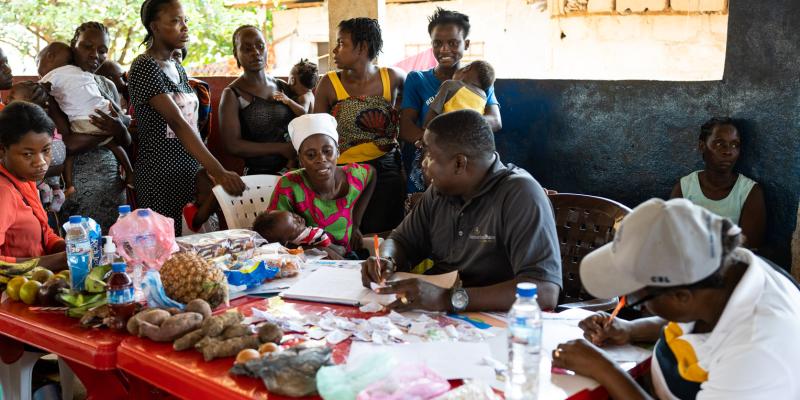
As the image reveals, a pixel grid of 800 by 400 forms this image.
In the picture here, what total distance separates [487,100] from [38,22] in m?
11.8

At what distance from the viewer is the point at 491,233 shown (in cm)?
290

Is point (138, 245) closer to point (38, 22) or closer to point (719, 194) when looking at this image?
point (719, 194)

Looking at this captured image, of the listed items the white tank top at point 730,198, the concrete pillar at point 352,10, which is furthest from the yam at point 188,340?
the concrete pillar at point 352,10

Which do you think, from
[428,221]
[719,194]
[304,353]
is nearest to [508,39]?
[719,194]

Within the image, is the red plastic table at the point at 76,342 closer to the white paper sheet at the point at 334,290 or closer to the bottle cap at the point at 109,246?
the bottle cap at the point at 109,246

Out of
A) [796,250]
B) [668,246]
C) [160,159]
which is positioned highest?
[668,246]

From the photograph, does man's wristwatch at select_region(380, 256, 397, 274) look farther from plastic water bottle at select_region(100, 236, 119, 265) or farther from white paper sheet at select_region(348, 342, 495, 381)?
plastic water bottle at select_region(100, 236, 119, 265)

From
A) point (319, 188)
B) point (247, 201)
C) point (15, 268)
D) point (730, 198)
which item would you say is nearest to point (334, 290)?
point (319, 188)

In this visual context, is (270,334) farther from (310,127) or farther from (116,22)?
(116,22)

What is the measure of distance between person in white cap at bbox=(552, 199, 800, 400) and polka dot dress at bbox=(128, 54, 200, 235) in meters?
3.11

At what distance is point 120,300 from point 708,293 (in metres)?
1.83

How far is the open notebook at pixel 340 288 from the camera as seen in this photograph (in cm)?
275

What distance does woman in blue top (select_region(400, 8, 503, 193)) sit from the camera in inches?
183

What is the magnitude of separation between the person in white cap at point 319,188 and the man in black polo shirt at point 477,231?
0.81m
